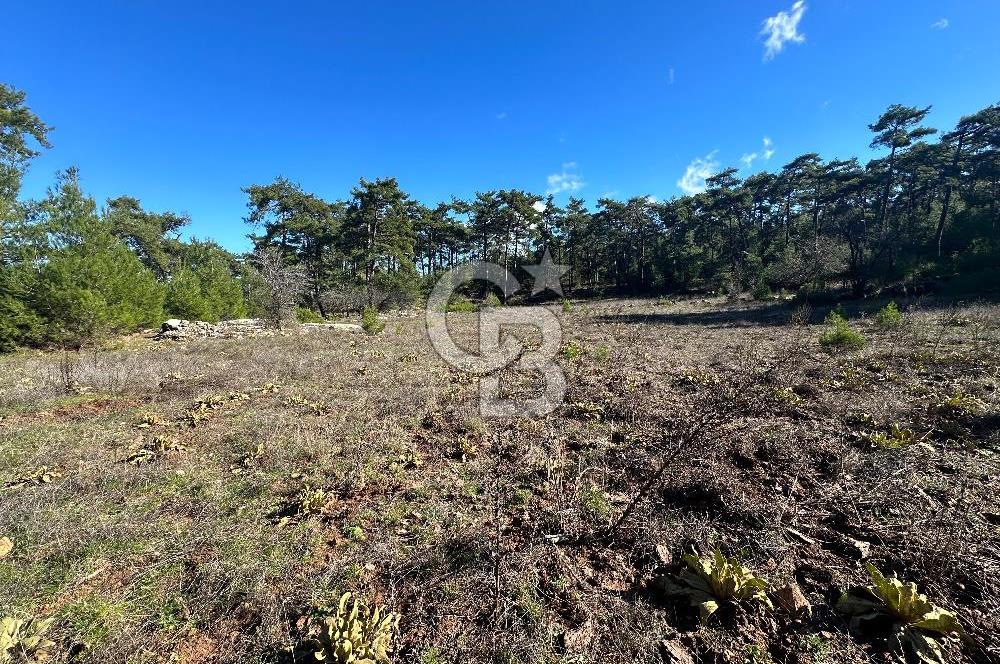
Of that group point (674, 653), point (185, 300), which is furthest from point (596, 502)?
point (185, 300)

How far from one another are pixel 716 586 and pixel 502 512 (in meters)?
1.66

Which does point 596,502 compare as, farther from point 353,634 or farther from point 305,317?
point 305,317

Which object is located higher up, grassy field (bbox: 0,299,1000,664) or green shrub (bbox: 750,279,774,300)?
green shrub (bbox: 750,279,774,300)

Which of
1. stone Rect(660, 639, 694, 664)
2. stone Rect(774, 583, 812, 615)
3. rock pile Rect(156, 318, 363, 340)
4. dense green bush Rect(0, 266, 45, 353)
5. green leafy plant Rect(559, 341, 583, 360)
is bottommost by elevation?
stone Rect(660, 639, 694, 664)

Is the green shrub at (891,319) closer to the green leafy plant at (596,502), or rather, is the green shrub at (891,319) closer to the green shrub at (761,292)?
the green leafy plant at (596,502)

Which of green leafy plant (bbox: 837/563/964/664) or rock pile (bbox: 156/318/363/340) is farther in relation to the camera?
rock pile (bbox: 156/318/363/340)

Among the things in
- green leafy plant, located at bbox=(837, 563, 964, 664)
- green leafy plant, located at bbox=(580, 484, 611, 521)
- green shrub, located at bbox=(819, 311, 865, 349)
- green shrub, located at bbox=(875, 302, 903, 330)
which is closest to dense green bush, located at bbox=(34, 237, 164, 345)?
green leafy plant, located at bbox=(580, 484, 611, 521)

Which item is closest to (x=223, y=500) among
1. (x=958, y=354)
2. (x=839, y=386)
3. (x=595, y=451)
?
(x=595, y=451)

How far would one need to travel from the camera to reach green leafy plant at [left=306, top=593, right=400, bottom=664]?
193cm

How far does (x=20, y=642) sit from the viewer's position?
6.65 ft

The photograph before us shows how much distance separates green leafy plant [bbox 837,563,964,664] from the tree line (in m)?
19.4

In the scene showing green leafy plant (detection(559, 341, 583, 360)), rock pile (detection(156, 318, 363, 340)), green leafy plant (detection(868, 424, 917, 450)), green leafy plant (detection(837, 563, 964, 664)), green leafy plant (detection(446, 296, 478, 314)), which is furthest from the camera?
green leafy plant (detection(446, 296, 478, 314))

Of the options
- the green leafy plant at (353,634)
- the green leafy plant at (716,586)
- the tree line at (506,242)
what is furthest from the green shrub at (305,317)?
the green leafy plant at (716,586)

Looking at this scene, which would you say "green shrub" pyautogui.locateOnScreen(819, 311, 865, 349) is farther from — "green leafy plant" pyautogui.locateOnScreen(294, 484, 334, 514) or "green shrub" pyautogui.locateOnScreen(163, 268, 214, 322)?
"green shrub" pyautogui.locateOnScreen(163, 268, 214, 322)
